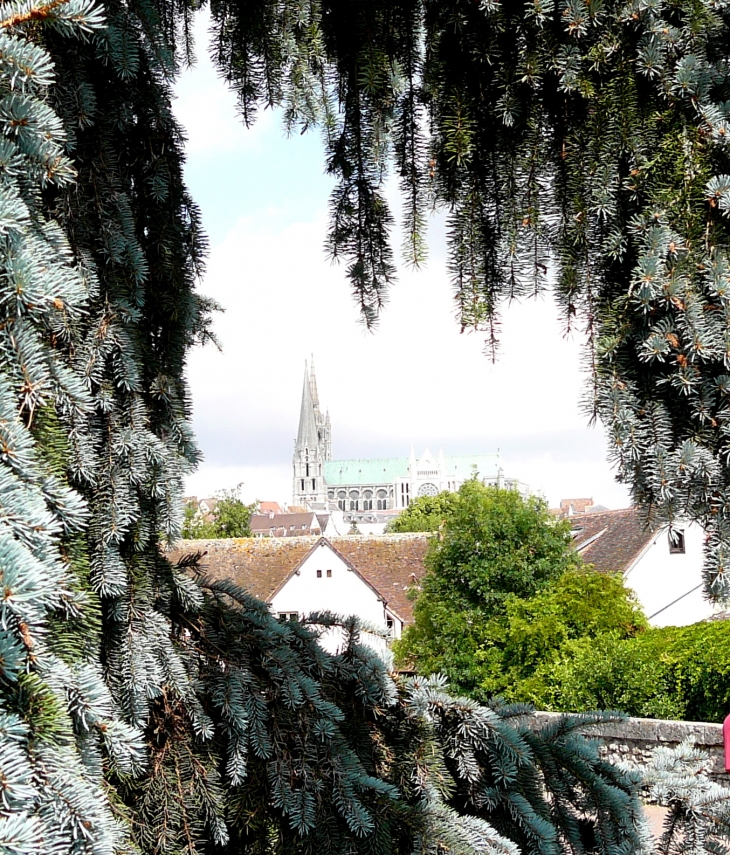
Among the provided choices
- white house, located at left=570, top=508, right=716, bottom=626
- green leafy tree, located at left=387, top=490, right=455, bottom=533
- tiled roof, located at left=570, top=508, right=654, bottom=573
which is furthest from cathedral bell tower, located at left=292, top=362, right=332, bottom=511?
white house, located at left=570, top=508, right=716, bottom=626

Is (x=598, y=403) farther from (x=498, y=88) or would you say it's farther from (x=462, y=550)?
(x=462, y=550)

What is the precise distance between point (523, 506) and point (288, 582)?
7757mm

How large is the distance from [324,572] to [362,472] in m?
109

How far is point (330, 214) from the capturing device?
2.47m

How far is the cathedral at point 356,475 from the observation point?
5069 inches

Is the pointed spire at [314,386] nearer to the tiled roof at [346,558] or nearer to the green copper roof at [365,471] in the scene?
the green copper roof at [365,471]

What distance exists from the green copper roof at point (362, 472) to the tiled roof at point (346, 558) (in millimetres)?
104653

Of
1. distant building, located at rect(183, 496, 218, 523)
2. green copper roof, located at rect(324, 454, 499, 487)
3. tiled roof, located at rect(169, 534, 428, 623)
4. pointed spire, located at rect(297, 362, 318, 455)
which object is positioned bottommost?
tiled roof, located at rect(169, 534, 428, 623)

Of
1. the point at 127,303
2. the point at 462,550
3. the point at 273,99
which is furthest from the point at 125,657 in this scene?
the point at 462,550

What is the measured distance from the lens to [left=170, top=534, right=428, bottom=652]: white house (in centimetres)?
2636

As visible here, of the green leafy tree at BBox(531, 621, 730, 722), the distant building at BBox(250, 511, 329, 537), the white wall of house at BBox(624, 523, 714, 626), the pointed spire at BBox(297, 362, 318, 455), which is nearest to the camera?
the green leafy tree at BBox(531, 621, 730, 722)

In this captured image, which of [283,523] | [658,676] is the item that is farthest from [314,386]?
[658,676]

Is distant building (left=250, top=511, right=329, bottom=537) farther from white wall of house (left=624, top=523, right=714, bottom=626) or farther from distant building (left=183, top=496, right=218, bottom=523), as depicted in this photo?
white wall of house (left=624, top=523, right=714, bottom=626)

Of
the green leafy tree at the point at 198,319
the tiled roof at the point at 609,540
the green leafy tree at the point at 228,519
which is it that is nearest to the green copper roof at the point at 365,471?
the green leafy tree at the point at 228,519
